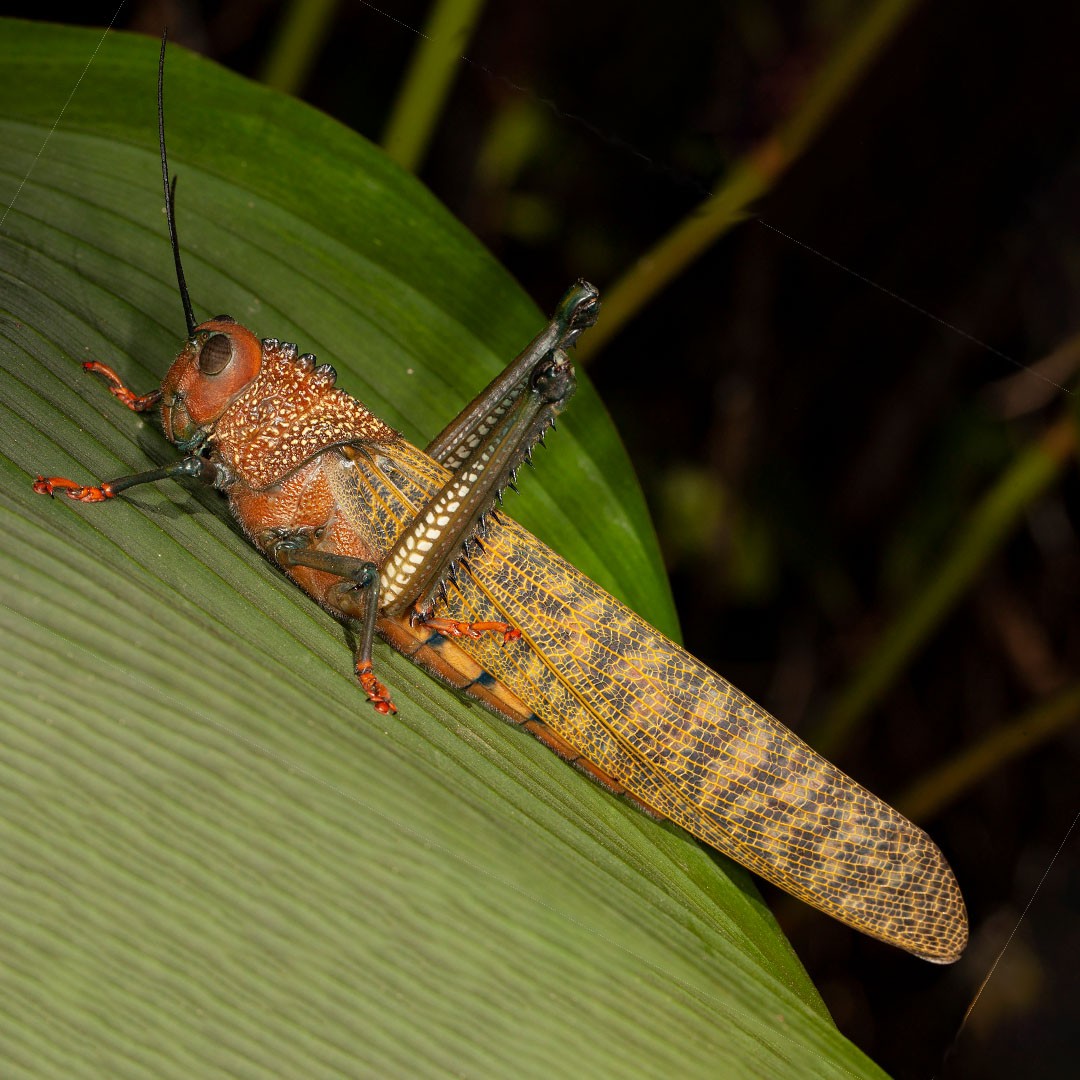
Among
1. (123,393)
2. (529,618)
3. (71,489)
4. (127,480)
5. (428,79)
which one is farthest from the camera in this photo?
(428,79)

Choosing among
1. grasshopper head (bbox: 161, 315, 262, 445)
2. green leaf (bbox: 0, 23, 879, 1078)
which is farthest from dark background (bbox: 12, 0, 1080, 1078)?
grasshopper head (bbox: 161, 315, 262, 445)

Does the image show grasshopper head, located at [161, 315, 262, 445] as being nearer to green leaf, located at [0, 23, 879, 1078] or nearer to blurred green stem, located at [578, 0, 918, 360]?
A: green leaf, located at [0, 23, 879, 1078]

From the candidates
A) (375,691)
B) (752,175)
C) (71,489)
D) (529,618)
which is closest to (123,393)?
(71,489)

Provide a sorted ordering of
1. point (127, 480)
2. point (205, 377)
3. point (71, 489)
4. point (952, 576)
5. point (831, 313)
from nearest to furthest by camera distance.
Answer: point (71, 489) < point (127, 480) < point (205, 377) < point (952, 576) < point (831, 313)

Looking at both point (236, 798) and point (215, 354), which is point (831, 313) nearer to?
point (215, 354)

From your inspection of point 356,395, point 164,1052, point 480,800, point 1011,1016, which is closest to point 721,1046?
point 480,800

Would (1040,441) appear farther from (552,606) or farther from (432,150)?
(432,150)
